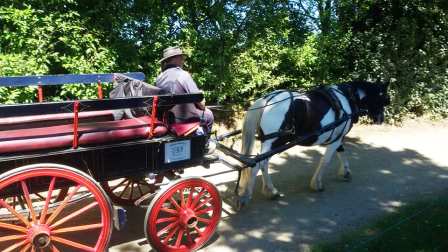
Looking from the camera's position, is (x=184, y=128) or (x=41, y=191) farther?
(x=184, y=128)

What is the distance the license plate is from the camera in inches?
173

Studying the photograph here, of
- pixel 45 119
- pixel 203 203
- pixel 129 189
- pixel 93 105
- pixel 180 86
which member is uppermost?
pixel 180 86

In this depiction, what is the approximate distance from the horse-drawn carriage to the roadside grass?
1345 mm

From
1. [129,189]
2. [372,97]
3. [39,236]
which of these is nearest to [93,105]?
[39,236]

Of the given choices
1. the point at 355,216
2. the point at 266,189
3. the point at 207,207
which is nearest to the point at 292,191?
the point at 266,189

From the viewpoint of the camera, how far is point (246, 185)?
580 cm

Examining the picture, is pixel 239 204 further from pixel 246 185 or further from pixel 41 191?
pixel 41 191

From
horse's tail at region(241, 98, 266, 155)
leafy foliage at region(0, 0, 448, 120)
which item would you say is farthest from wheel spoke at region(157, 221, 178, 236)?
leafy foliage at region(0, 0, 448, 120)

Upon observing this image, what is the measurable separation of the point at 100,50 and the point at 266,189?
347 cm

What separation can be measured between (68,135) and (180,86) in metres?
1.34

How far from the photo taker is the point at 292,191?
21.6 feet

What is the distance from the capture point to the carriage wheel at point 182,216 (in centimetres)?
424

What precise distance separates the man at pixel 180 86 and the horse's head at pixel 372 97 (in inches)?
120

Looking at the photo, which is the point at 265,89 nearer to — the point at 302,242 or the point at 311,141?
the point at 311,141
